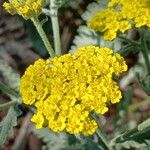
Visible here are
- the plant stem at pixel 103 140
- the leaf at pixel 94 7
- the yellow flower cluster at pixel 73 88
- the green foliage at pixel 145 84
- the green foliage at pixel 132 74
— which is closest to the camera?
the yellow flower cluster at pixel 73 88

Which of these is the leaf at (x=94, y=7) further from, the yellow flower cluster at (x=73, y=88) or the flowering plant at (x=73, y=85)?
the yellow flower cluster at (x=73, y=88)

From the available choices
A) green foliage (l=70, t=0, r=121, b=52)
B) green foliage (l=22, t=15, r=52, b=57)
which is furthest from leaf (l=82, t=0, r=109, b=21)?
green foliage (l=22, t=15, r=52, b=57)

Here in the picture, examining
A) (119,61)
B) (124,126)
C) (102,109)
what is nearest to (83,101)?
(102,109)

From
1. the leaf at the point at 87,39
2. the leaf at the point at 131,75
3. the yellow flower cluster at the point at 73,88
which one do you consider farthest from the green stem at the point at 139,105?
the yellow flower cluster at the point at 73,88

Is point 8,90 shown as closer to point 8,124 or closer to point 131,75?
point 8,124

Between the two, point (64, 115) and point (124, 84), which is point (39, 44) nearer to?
point (124, 84)

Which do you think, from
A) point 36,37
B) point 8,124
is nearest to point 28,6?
point 8,124
